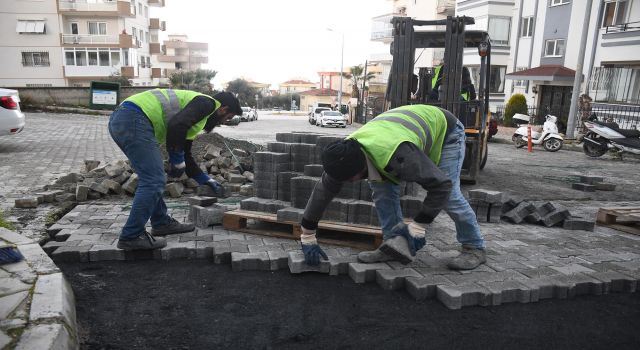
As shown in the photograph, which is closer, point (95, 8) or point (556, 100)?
point (556, 100)

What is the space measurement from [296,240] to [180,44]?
74053 millimetres

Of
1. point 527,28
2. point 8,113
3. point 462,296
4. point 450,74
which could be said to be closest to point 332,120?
point 527,28

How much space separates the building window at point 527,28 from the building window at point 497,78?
11.9ft

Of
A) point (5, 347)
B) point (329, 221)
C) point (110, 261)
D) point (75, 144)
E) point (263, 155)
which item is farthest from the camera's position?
point (75, 144)

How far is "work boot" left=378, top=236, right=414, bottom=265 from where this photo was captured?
3709 millimetres

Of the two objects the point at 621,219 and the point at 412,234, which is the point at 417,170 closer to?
the point at 412,234

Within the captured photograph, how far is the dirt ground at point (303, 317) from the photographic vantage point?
2893mm

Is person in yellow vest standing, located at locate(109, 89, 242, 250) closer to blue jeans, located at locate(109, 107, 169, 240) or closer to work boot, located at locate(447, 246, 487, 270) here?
blue jeans, located at locate(109, 107, 169, 240)

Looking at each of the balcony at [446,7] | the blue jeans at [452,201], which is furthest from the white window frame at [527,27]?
the blue jeans at [452,201]

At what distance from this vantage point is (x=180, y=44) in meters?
72.1

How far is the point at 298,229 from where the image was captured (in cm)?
442

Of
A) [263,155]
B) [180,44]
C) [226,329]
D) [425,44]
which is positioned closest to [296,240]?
[263,155]

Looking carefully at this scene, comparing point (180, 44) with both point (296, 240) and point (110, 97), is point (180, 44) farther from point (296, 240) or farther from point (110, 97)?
point (296, 240)

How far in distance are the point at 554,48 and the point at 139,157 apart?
23.7m
